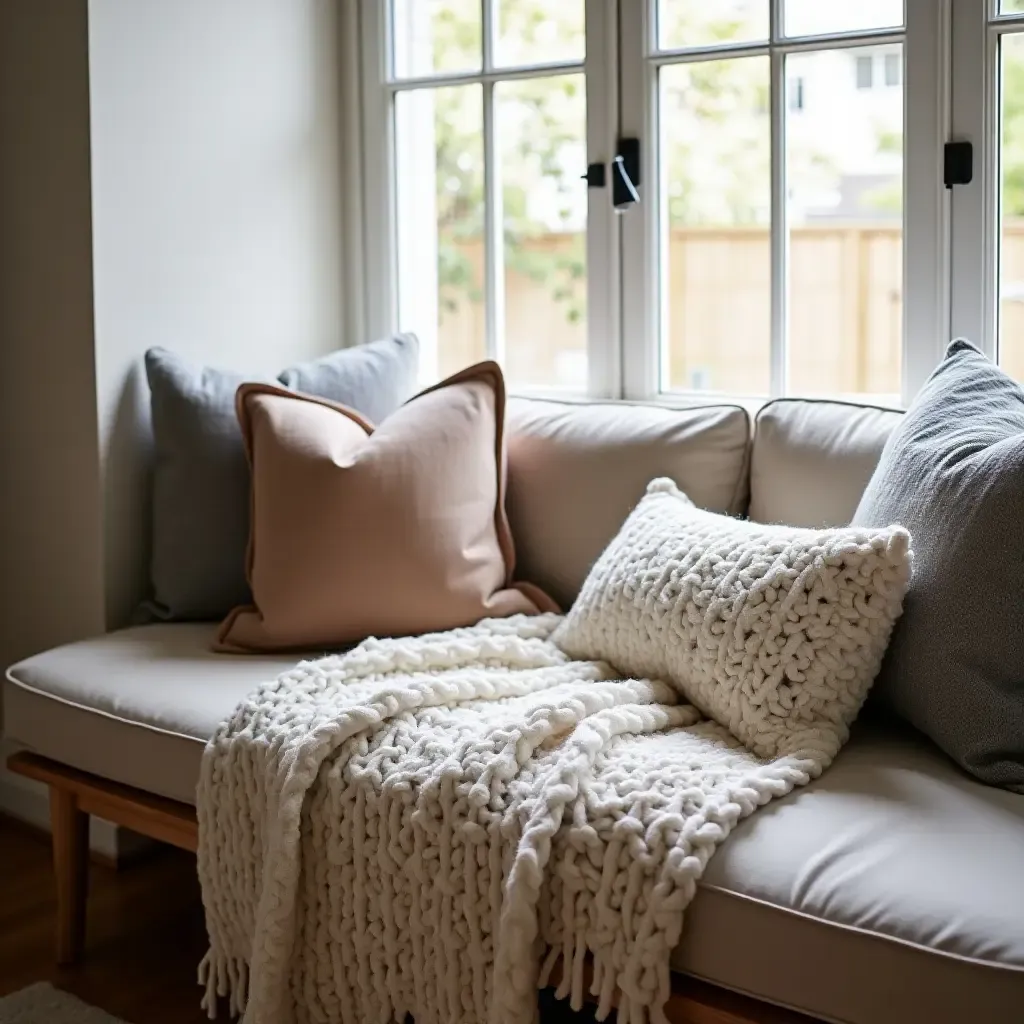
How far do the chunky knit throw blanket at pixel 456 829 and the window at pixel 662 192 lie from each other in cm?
82

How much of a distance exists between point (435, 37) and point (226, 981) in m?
1.82

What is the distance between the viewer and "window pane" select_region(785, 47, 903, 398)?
2.32 m

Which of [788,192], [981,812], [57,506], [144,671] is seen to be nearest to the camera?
[981,812]

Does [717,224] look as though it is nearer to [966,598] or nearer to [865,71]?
[865,71]

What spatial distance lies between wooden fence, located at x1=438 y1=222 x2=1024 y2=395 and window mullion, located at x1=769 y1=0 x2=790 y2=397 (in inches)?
0.9

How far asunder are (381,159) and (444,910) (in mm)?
1742

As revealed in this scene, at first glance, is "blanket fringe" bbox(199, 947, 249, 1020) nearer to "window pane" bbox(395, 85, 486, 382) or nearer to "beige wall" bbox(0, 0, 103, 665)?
"beige wall" bbox(0, 0, 103, 665)

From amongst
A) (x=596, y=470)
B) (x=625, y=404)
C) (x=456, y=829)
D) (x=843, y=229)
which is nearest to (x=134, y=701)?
(x=456, y=829)

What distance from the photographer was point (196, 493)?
7.88ft

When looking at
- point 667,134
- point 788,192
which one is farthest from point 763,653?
point 667,134

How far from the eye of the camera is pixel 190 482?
241 centimetres

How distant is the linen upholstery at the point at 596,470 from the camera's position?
7.25 feet

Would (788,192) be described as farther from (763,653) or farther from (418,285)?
(763,653)

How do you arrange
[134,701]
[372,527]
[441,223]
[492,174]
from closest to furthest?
[134,701], [372,527], [492,174], [441,223]
